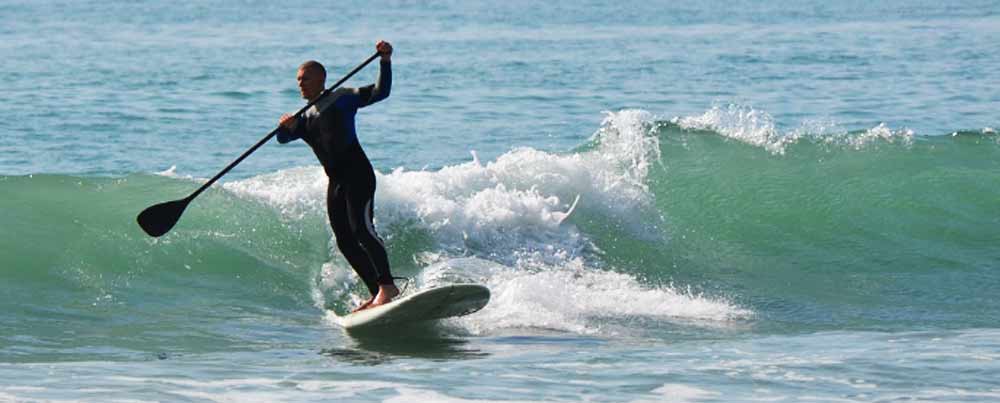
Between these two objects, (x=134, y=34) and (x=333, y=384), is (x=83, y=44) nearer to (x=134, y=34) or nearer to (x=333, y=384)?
(x=134, y=34)

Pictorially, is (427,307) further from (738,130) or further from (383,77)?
(738,130)

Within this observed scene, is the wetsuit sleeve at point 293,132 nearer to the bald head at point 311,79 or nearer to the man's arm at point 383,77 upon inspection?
the bald head at point 311,79

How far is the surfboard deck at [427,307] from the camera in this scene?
8.27 m

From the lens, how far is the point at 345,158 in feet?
27.3

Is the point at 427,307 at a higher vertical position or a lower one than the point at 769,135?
lower

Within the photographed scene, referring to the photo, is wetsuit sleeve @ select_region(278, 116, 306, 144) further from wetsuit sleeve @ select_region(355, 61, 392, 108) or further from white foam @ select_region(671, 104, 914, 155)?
white foam @ select_region(671, 104, 914, 155)

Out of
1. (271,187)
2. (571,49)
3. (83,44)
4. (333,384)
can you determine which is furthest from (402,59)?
(333,384)

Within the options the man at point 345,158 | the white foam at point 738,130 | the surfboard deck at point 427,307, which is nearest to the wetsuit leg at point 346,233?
the man at point 345,158

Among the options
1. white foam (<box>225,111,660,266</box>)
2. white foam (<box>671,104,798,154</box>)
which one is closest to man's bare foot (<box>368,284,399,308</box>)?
white foam (<box>225,111,660,266</box>)

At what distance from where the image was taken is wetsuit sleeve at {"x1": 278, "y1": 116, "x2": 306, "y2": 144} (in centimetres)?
827

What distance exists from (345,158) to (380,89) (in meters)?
0.48

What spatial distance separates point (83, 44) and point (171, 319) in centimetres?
2202

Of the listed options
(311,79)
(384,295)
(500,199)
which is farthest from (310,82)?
(500,199)

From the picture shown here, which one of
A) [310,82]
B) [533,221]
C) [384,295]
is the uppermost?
[310,82]
